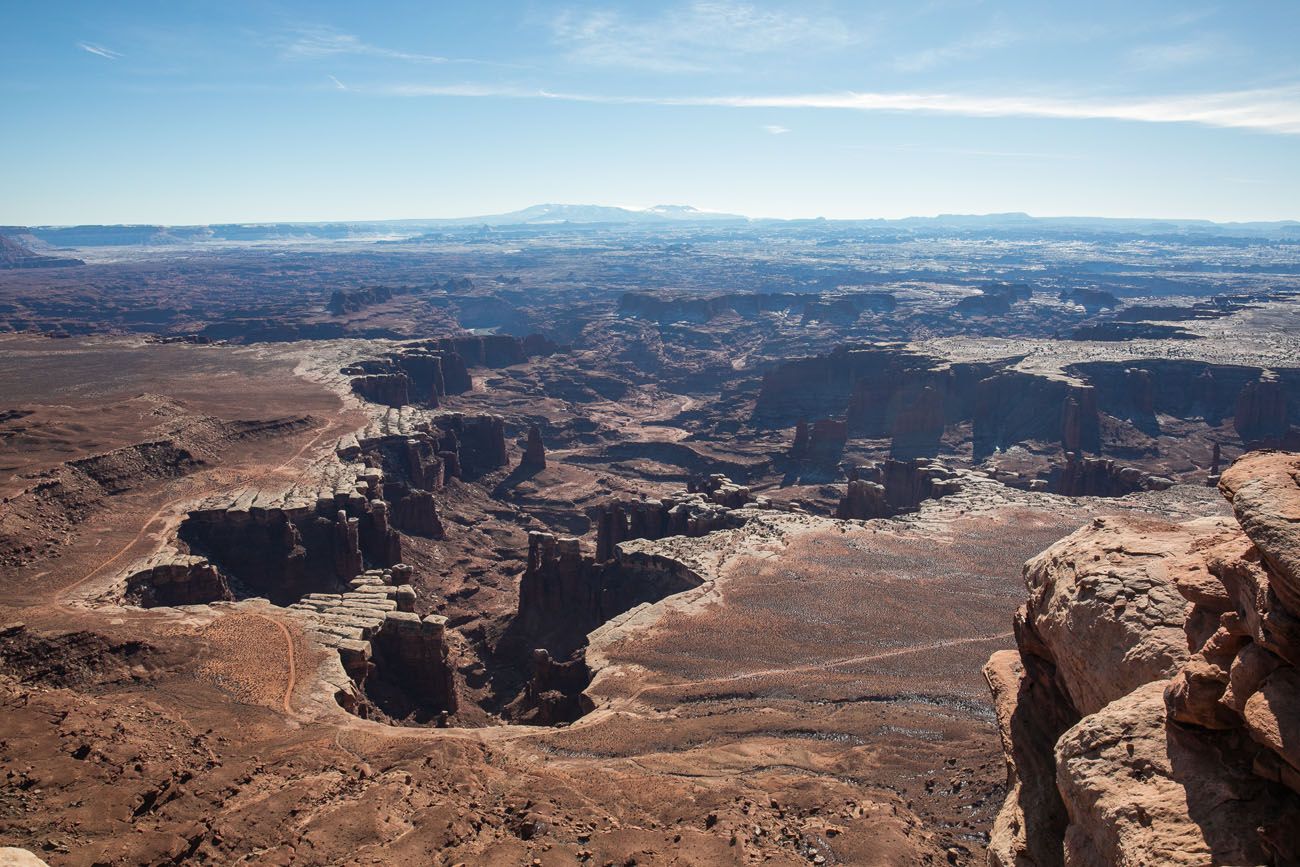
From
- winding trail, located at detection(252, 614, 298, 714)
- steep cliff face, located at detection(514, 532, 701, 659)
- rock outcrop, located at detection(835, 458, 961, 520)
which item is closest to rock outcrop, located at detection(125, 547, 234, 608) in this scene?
winding trail, located at detection(252, 614, 298, 714)

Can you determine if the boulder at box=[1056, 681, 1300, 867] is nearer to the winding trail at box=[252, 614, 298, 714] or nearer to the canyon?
the canyon

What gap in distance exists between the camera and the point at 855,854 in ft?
65.6

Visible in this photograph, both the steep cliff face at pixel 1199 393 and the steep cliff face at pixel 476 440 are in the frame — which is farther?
the steep cliff face at pixel 1199 393

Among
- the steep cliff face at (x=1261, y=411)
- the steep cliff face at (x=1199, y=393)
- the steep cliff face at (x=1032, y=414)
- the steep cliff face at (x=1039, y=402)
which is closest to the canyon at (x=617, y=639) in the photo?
the steep cliff face at (x=1261, y=411)

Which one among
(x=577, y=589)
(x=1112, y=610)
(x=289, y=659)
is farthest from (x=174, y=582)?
(x=1112, y=610)

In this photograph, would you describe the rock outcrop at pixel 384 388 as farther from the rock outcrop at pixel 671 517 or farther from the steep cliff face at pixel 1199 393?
the steep cliff face at pixel 1199 393

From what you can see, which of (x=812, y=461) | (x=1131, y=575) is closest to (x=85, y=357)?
(x=812, y=461)

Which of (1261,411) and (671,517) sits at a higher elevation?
(1261,411)

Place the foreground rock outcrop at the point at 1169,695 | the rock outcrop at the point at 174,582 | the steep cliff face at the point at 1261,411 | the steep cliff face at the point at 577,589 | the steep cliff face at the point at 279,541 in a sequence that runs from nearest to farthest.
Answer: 1. the foreground rock outcrop at the point at 1169,695
2. the rock outcrop at the point at 174,582
3. the steep cliff face at the point at 577,589
4. the steep cliff face at the point at 279,541
5. the steep cliff face at the point at 1261,411

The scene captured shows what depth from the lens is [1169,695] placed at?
1040 cm

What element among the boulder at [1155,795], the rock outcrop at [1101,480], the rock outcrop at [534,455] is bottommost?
the rock outcrop at [534,455]

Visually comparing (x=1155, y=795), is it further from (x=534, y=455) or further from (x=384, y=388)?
(x=384, y=388)

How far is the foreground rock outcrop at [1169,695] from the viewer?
29.2ft

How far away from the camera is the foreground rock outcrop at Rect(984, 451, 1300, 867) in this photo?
8914mm
